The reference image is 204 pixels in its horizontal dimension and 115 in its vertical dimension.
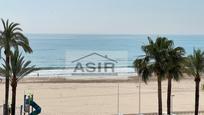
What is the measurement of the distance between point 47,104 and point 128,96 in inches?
431

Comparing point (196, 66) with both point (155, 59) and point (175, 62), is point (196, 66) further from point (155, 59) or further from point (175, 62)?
point (155, 59)

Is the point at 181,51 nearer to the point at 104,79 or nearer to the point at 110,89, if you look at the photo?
the point at 110,89

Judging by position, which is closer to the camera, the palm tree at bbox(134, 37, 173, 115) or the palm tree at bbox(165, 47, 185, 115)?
the palm tree at bbox(134, 37, 173, 115)

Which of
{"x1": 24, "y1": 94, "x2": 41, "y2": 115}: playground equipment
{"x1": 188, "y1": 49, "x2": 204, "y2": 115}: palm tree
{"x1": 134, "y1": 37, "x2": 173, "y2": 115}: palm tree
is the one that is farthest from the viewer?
{"x1": 188, "y1": 49, "x2": 204, "y2": 115}: palm tree

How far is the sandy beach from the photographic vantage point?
133 ft

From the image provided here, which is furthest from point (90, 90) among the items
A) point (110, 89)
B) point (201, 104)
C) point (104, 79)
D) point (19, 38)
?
point (19, 38)

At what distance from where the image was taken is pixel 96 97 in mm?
48844

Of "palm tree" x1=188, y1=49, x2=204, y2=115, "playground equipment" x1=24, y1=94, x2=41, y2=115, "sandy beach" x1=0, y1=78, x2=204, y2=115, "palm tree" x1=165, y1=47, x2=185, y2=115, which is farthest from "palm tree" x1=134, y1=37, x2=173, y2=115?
"sandy beach" x1=0, y1=78, x2=204, y2=115

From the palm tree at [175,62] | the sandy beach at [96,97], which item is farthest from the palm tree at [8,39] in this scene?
the palm tree at [175,62]

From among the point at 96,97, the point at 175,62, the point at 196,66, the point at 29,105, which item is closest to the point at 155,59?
the point at 175,62

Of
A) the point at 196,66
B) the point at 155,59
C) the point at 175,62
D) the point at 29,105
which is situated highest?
Answer: the point at 155,59

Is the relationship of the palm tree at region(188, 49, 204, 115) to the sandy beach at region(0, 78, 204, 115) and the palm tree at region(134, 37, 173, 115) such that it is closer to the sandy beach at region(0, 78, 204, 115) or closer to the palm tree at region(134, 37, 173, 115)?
the palm tree at region(134, 37, 173, 115)

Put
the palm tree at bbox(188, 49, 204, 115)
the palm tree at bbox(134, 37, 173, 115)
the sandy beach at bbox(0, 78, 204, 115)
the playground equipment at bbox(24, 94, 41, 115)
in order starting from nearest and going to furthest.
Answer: the palm tree at bbox(134, 37, 173, 115)
the playground equipment at bbox(24, 94, 41, 115)
the palm tree at bbox(188, 49, 204, 115)
the sandy beach at bbox(0, 78, 204, 115)

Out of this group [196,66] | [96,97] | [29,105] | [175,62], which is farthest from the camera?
[96,97]
